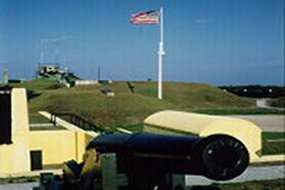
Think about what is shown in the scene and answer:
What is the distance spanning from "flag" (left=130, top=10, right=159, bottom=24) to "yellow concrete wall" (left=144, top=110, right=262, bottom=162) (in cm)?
948

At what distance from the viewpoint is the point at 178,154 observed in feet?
8.90

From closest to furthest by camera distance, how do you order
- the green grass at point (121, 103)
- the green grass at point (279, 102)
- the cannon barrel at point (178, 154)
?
the cannon barrel at point (178, 154), the green grass at point (279, 102), the green grass at point (121, 103)

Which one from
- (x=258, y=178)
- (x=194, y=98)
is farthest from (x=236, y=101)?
(x=258, y=178)

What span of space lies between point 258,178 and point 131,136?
161 inches

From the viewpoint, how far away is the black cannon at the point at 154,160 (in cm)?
261

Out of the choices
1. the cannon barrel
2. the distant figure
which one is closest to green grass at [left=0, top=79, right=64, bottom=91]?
the distant figure

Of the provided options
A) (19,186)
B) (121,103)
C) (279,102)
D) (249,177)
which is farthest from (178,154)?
(121,103)

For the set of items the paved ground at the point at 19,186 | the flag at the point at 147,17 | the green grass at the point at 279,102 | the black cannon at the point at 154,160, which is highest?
the flag at the point at 147,17

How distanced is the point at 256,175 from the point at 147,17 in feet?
43.5

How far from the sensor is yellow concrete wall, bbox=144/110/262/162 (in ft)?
27.3

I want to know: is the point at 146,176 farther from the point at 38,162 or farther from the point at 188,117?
the point at 38,162

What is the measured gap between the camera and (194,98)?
2934cm

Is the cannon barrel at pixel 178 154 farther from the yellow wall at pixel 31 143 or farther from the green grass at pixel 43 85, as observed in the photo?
the green grass at pixel 43 85

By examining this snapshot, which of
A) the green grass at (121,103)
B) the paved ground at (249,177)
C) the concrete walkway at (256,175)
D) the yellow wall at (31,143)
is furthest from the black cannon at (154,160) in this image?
the green grass at (121,103)
